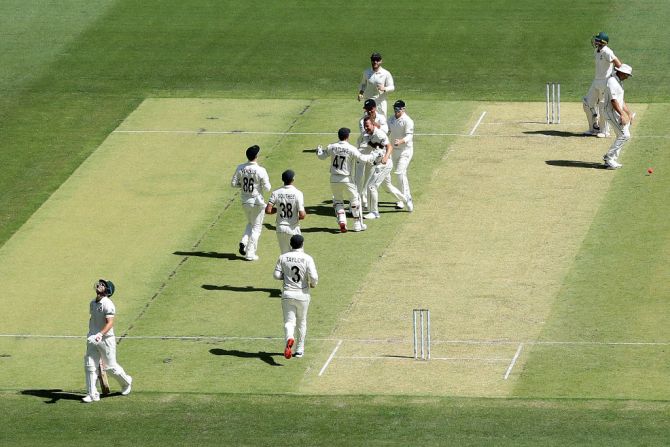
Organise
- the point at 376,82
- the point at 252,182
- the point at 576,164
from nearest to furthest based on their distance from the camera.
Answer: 1. the point at 252,182
2. the point at 576,164
3. the point at 376,82

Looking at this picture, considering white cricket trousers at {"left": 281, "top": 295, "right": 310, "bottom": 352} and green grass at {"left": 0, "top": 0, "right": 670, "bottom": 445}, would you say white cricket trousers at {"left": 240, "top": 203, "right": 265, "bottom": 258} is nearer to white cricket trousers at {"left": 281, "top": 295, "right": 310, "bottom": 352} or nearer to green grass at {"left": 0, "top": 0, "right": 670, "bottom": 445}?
green grass at {"left": 0, "top": 0, "right": 670, "bottom": 445}

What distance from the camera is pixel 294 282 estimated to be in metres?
30.4

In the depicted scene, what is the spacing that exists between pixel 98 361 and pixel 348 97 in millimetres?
19946

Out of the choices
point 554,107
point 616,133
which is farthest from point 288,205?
point 554,107

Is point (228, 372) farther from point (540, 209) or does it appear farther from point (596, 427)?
point (540, 209)

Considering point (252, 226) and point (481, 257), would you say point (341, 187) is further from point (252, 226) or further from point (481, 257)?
point (481, 257)

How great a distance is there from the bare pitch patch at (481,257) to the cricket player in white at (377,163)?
857 millimetres

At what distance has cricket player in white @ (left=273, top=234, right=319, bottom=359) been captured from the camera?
99.3 feet

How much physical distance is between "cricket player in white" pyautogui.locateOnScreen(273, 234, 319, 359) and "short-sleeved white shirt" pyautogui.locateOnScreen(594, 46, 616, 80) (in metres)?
13.8

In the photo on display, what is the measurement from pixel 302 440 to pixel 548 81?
76.5 ft

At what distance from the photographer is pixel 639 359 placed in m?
30.4

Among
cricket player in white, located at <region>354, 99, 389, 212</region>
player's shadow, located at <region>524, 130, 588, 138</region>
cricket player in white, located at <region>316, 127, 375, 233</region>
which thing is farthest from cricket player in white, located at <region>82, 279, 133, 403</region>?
player's shadow, located at <region>524, 130, 588, 138</region>

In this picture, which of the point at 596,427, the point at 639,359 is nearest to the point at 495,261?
the point at 639,359

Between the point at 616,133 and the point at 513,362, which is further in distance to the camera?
the point at 616,133
